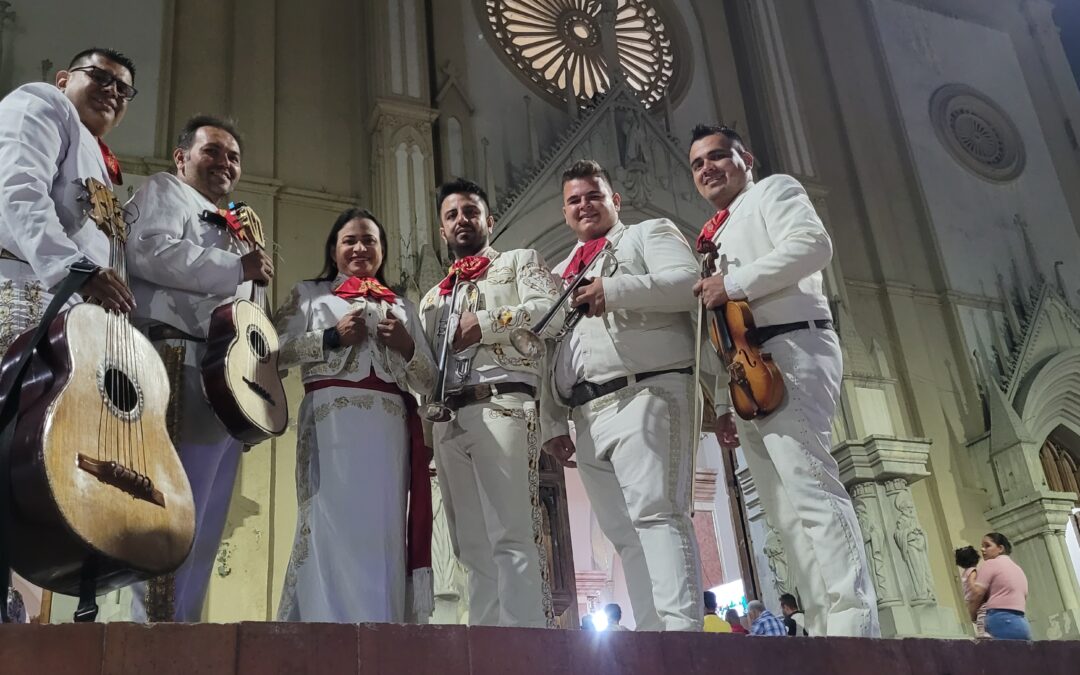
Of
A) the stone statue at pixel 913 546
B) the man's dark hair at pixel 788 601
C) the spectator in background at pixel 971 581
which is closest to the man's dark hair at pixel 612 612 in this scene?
the man's dark hair at pixel 788 601

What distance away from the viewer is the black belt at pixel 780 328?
258 centimetres

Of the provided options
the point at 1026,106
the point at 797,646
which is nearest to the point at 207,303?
the point at 797,646

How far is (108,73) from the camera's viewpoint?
2.47 metres

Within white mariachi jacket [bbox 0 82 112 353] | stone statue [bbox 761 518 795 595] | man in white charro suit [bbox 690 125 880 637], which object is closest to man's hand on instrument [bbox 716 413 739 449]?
man in white charro suit [bbox 690 125 880 637]

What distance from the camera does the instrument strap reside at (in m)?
1.68

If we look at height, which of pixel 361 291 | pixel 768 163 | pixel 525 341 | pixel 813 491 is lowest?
pixel 813 491

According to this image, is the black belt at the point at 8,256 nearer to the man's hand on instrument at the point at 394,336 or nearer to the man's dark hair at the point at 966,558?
the man's hand on instrument at the point at 394,336

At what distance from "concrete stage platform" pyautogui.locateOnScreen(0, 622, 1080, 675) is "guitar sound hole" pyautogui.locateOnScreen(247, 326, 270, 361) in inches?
42.5

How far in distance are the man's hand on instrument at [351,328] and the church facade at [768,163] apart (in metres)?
3.27

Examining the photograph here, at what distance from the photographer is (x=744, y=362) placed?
2.52 m

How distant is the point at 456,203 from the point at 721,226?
2.72 ft

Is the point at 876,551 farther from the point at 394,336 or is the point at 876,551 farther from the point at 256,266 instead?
the point at 256,266

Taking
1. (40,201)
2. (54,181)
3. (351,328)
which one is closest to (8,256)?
(40,201)

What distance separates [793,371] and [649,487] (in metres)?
0.51
